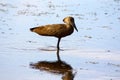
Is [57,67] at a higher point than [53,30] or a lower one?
lower

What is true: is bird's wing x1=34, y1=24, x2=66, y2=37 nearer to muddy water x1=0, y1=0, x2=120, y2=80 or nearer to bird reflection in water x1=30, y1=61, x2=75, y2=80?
muddy water x1=0, y1=0, x2=120, y2=80

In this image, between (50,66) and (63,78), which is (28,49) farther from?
(63,78)

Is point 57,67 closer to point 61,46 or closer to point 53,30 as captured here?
point 53,30

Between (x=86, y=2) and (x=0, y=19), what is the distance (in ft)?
30.2

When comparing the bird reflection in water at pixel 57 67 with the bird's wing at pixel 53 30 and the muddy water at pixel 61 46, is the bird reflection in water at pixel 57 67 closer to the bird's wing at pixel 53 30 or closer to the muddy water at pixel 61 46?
the muddy water at pixel 61 46

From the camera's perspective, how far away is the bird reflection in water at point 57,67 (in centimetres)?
1094

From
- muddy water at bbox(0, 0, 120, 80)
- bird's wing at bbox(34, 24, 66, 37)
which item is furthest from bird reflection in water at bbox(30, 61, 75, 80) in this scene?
bird's wing at bbox(34, 24, 66, 37)

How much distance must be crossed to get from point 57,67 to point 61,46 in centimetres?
255

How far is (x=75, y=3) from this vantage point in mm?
27312

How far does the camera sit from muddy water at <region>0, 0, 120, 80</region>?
36.2 ft

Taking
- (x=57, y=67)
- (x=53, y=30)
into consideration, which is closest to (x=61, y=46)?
(x=53, y=30)

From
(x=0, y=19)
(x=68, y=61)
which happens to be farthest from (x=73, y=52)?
(x=0, y=19)

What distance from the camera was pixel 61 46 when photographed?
14180mm

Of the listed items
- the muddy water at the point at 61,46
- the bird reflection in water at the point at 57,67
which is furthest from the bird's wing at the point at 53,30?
the bird reflection in water at the point at 57,67
